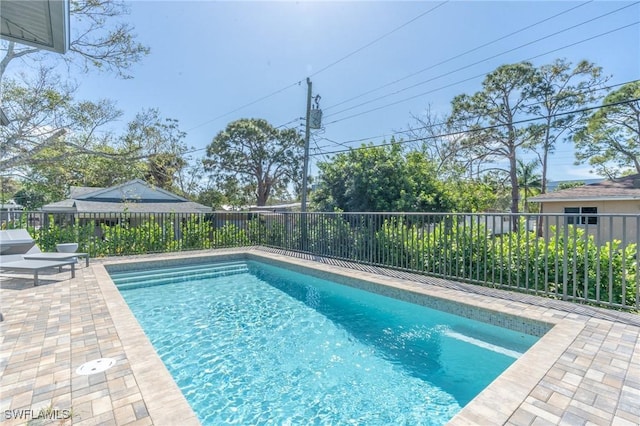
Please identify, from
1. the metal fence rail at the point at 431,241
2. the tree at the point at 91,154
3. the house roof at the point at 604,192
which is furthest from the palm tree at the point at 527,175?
A: the tree at the point at 91,154

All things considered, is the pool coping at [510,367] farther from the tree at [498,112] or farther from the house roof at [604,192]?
the tree at [498,112]

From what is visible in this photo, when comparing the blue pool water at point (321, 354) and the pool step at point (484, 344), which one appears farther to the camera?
the pool step at point (484, 344)

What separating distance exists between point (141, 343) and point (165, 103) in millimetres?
17513

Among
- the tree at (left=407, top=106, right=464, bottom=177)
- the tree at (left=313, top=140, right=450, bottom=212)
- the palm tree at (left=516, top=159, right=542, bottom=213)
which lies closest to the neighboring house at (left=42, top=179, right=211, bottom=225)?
the tree at (left=313, top=140, right=450, bottom=212)

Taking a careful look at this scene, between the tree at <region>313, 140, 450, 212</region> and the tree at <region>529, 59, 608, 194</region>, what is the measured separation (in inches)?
553

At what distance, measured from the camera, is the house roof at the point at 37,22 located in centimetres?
231

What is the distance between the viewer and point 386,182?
998 centimetres

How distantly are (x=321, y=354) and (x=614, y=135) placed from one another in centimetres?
2332

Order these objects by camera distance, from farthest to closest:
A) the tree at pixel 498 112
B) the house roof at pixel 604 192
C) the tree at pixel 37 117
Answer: the tree at pixel 498 112, the house roof at pixel 604 192, the tree at pixel 37 117

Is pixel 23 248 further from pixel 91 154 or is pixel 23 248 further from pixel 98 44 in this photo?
pixel 98 44

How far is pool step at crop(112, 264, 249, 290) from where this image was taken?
6554 millimetres

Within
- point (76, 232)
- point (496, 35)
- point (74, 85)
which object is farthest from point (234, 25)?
point (496, 35)

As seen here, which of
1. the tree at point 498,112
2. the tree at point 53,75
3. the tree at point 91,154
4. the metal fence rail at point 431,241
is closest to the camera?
the metal fence rail at point 431,241

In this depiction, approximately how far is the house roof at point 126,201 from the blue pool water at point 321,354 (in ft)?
32.0
